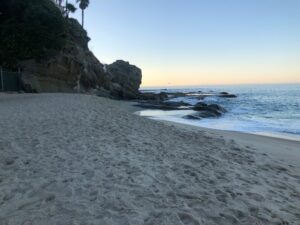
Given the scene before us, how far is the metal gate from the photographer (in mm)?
30547

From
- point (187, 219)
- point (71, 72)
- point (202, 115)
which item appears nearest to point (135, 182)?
point (187, 219)

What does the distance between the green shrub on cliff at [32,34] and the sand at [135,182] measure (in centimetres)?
2238

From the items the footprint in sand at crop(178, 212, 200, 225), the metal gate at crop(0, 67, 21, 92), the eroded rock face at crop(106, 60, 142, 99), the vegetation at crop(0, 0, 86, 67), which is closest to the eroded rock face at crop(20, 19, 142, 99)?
the metal gate at crop(0, 67, 21, 92)

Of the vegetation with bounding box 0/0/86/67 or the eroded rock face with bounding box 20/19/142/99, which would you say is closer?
the vegetation with bounding box 0/0/86/67

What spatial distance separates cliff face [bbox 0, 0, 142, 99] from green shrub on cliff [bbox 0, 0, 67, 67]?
60 centimetres

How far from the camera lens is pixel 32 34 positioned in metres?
30.1

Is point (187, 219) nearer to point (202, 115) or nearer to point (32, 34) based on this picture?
point (202, 115)

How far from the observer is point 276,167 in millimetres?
8055

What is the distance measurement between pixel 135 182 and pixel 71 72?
118ft

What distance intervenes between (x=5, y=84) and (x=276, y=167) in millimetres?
28283

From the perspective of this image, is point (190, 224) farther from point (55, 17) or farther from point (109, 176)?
point (55, 17)

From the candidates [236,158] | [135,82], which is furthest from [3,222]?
[135,82]

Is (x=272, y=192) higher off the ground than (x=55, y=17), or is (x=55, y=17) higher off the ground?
(x=55, y=17)

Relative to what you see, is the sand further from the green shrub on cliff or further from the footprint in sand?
the green shrub on cliff
